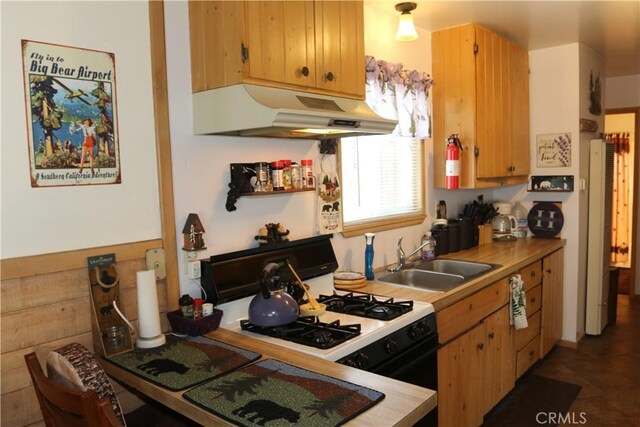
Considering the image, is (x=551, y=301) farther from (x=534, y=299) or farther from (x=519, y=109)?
(x=519, y=109)

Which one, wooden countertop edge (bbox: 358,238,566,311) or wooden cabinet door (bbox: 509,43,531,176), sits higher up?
wooden cabinet door (bbox: 509,43,531,176)

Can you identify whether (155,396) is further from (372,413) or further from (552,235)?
(552,235)

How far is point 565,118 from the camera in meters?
4.07

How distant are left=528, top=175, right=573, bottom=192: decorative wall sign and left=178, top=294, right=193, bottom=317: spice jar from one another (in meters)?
3.36

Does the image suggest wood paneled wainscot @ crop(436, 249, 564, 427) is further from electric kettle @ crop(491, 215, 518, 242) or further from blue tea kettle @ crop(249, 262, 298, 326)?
blue tea kettle @ crop(249, 262, 298, 326)

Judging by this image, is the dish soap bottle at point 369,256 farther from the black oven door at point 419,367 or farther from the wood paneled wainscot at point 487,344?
the black oven door at point 419,367

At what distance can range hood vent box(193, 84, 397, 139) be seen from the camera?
1.80m

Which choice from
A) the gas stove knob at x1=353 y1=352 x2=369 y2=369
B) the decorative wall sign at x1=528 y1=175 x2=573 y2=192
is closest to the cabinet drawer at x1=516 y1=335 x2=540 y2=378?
the decorative wall sign at x1=528 y1=175 x2=573 y2=192

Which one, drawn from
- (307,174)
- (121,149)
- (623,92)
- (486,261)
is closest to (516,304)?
(486,261)

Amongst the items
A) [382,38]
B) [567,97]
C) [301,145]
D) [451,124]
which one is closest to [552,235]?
[567,97]

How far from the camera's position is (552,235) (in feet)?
13.6

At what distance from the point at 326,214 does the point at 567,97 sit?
2640 mm

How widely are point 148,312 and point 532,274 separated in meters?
2.72

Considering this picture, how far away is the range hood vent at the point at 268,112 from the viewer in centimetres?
180
